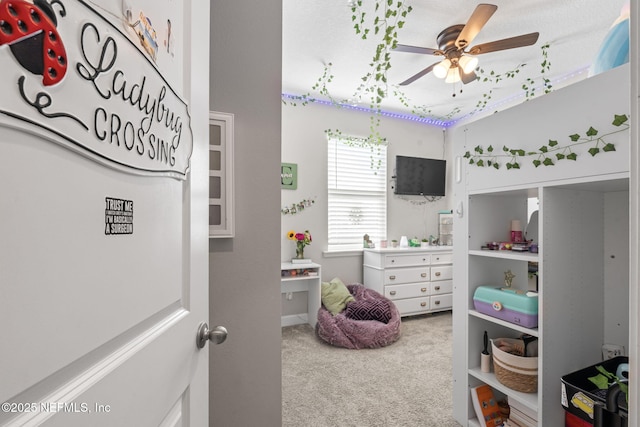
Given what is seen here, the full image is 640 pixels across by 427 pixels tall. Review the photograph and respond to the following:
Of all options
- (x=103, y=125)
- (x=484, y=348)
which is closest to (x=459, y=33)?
(x=484, y=348)

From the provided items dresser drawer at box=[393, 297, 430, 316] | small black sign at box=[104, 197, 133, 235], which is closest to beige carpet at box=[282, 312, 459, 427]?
dresser drawer at box=[393, 297, 430, 316]

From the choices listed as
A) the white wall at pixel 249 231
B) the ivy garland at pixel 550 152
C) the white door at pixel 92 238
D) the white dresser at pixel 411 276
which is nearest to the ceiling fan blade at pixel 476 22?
the ivy garland at pixel 550 152

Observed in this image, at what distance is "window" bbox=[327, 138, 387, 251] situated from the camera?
4051 millimetres

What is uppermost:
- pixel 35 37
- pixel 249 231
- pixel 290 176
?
pixel 290 176

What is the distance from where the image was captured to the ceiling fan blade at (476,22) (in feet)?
6.03

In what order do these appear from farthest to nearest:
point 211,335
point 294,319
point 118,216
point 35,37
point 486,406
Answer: point 294,319
point 486,406
point 211,335
point 118,216
point 35,37

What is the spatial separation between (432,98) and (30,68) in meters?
4.12

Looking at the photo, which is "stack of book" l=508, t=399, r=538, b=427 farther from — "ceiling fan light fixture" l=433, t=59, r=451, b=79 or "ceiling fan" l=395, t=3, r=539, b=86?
"ceiling fan light fixture" l=433, t=59, r=451, b=79

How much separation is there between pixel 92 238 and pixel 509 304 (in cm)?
180

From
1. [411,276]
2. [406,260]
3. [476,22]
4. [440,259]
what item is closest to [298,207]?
[406,260]

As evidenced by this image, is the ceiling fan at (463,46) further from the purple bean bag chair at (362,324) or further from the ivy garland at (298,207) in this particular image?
the purple bean bag chair at (362,324)

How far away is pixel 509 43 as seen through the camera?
218cm

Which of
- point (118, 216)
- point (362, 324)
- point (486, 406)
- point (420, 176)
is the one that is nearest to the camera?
point (118, 216)

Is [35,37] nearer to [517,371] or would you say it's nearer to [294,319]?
[517,371]
